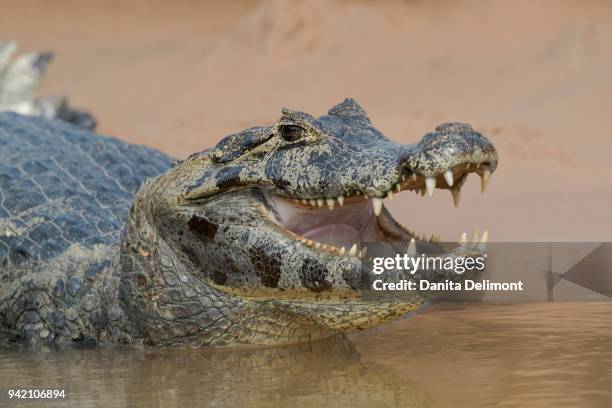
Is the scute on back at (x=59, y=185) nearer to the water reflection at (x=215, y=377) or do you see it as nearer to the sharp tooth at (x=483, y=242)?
the water reflection at (x=215, y=377)

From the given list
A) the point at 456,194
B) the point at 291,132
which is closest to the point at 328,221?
the point at 291,132

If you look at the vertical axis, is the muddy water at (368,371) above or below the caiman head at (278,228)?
below

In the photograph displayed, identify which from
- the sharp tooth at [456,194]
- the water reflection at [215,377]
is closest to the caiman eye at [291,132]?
the sharp tooth at [456,194]

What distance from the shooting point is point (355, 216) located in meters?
6.04

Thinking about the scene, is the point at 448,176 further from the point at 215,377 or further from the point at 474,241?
the point at 215,377

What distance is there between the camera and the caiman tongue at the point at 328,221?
578 centimetres

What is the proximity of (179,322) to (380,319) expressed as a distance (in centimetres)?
132

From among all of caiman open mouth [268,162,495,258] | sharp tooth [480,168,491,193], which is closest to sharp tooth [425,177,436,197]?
caiman open mouth [268,162,495,258]

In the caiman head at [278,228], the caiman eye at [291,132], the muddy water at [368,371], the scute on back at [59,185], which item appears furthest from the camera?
A: the scute on back at [59,185]

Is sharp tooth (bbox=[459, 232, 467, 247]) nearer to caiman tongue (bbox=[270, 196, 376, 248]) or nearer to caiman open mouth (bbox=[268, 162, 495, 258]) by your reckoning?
caiman open mouth (bbox=[268, 162, 495, 258])

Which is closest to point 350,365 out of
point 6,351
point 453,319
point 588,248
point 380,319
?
point 380,319

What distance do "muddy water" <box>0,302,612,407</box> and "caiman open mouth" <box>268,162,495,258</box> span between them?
0.71 metres

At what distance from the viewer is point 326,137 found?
18.5 ft

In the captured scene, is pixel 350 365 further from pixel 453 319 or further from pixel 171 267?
pixel 453 319
